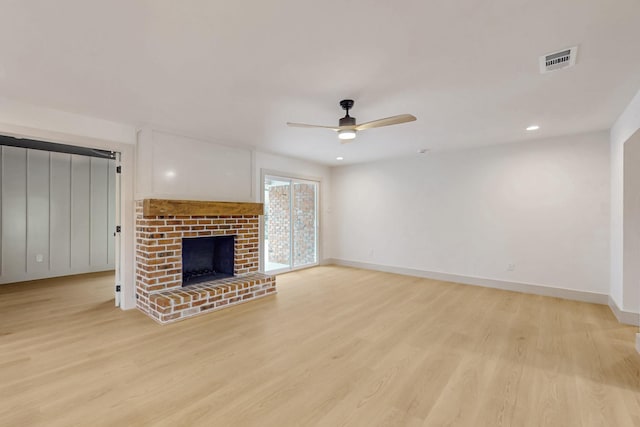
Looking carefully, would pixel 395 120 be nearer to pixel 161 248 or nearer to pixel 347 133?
pixel 347 133

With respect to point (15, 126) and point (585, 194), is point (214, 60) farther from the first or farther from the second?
point (585, 194)

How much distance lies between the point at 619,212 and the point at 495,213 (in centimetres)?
150

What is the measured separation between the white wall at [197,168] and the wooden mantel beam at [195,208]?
0.96 ft

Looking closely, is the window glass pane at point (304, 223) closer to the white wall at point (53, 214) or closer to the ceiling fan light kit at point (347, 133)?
the ceiling fan light kit at point (347, 133)

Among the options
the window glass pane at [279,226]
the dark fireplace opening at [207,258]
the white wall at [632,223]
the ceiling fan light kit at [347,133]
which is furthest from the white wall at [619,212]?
the dark fireplace opening at [207,258]

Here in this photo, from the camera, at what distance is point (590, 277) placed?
13.1ft

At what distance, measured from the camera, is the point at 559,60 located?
2.04 m

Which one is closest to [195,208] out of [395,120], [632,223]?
[395,120]

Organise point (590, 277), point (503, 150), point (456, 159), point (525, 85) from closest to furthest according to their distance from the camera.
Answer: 1. point (525, 85)
2. point (590, 277)
3. point (503, 150)
4. point (456, 159)

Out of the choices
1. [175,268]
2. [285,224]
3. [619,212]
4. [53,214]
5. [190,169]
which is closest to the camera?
[619,212]

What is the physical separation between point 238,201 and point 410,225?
3.31 meters

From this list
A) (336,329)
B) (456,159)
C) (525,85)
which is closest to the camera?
(525,85)

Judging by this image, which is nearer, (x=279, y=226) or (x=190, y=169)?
(x=190, y=169)

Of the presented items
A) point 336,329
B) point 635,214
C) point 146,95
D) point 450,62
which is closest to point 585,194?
point 635,214
